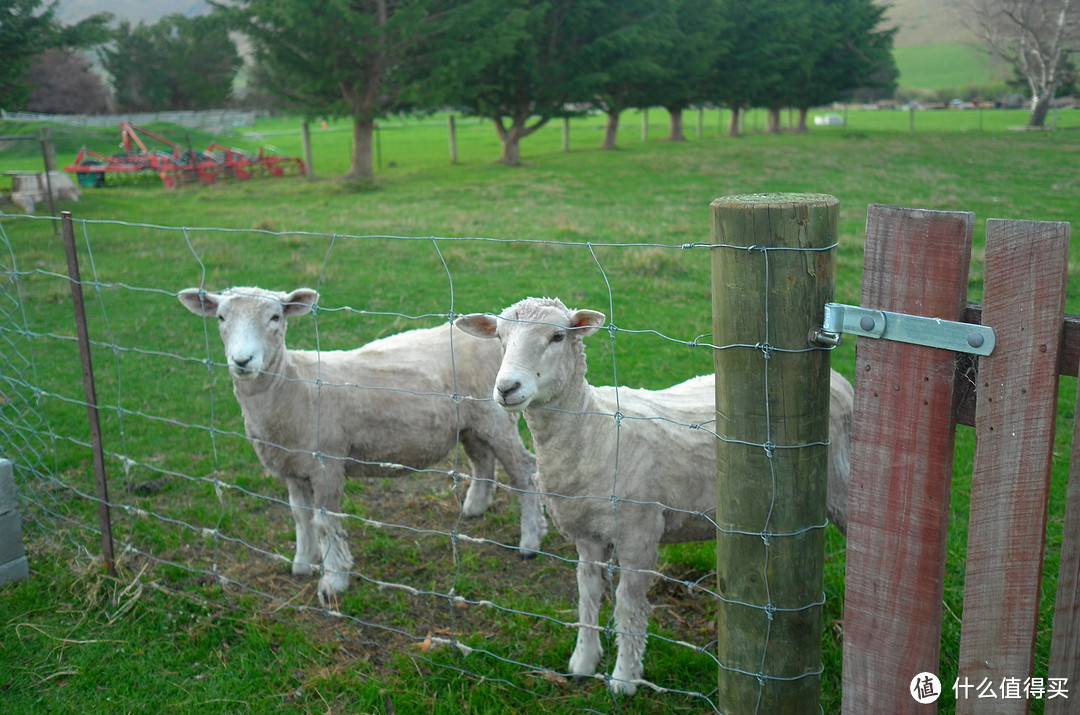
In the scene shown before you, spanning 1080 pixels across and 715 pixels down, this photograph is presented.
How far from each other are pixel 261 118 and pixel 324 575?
8471 cm

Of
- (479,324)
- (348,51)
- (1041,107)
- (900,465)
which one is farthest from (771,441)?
(1041,107)

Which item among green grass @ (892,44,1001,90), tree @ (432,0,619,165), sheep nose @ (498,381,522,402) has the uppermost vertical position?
green grass @ (892,44,1001,90)

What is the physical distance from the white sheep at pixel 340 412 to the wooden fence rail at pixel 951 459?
7.26ft

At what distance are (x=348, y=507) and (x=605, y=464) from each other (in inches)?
101

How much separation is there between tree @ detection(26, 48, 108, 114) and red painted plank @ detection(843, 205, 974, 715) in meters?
70.3

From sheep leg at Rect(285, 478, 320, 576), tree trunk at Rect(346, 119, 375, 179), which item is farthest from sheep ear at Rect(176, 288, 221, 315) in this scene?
tree trunk at Rect(346, 119, 375, 179)

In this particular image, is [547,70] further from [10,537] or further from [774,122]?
[10,537]

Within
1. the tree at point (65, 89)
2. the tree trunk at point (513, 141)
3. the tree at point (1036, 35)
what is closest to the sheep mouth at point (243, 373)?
the tree trunk at point (513, 141)

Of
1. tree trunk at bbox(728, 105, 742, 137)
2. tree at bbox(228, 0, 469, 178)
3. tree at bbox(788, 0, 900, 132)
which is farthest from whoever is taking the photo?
tree at bbox(788, 0, 900, 132)

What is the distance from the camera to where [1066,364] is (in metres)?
2.04

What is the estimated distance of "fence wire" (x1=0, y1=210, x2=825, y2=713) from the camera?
12.7ft

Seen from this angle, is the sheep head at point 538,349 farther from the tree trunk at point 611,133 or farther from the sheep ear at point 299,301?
the tree trunk at point 611,133

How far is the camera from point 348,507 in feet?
18.2

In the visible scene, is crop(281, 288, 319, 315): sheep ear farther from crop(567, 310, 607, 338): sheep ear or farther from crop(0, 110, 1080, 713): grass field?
crop(567, 310, 607, 338): sheep ear
